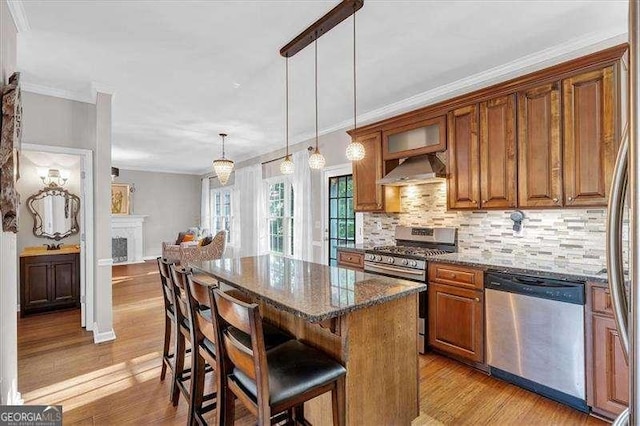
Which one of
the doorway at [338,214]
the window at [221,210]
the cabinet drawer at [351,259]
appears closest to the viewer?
the cabinet drawer at [351,259]

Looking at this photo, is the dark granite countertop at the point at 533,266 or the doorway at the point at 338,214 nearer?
the dark granite countertop at the point at 533,266

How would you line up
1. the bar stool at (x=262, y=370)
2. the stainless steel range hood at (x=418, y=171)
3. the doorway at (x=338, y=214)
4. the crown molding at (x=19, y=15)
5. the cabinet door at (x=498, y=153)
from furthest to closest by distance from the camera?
the doorway at (x=338, y=214), the stainless steel range hood at (x=418, y=171), the cabinet door at (x=498, y=153), the crown molding at (x=19, y=15), the bar stool at (x=262, y=370)

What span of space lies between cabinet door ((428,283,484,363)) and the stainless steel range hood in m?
1.08

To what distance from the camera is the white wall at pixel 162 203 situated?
8938 mm

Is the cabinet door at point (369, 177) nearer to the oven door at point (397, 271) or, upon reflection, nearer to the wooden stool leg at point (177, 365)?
the oven door at point (397, 271)

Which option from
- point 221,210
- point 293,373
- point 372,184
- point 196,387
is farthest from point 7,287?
point 221,210

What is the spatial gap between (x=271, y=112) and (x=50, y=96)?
2396 millimetres

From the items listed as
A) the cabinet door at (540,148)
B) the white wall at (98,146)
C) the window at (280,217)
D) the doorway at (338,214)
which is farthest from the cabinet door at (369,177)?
the white wall at (98,146)

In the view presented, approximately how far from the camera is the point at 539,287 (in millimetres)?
2336

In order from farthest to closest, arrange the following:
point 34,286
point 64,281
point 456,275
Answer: point 64,281 → point 34,286 → point 456,275

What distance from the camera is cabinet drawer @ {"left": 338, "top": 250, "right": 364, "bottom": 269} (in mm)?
3766

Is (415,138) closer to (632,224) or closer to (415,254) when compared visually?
(415,254)

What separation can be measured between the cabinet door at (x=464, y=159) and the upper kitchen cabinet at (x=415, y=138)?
0.35 ft

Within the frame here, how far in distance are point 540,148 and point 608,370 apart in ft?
5.34
